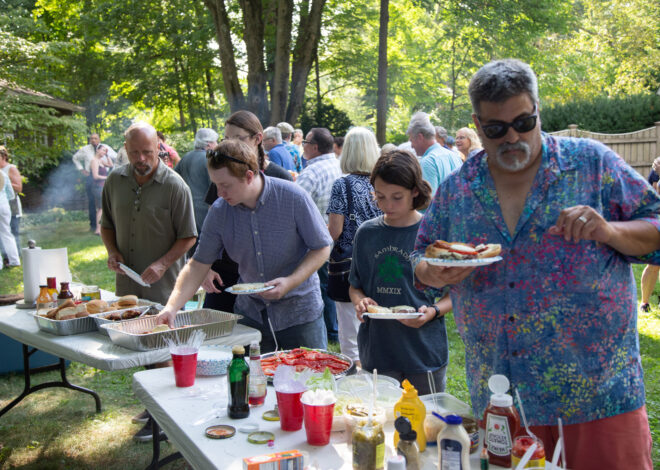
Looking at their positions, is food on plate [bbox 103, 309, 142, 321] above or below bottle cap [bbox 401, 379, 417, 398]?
below

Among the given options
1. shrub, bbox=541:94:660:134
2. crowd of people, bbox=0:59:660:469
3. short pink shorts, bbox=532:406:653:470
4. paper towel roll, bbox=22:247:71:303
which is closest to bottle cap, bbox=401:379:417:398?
crowd of people, bbox=0:59:660:469

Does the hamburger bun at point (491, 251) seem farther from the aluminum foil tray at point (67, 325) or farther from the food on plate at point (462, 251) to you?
the aluminum foil tray at point (67, 325)

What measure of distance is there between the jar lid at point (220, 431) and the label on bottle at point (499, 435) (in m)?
0.86

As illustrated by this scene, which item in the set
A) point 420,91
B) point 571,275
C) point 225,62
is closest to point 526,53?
point 420,91

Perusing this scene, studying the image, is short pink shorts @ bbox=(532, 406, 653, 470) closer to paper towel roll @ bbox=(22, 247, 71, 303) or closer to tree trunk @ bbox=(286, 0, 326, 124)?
paper towel roll @ bbox=(22, 247, 71, 303)

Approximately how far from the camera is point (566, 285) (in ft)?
5.78

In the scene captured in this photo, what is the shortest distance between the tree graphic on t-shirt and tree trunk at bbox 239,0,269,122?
405 inches

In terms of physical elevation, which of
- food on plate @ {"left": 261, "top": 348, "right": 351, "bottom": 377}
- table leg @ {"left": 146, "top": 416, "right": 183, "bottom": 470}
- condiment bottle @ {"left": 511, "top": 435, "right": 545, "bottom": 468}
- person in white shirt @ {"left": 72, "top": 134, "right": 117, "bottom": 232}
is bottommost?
table leg @ {"left": 146, "top": 416, "right": 183, "bottom": 470}

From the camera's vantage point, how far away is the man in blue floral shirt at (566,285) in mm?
1762

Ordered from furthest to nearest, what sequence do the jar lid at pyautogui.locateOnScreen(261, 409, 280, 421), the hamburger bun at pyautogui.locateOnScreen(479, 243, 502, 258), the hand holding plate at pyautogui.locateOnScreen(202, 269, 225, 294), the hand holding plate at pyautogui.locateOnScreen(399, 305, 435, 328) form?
the hand holding plate at pyautogui.locateOnScreen(202, 269, 225, 294) < the hand holding plate at pyautogui.locateOnScreen(399, 305, 435, 328) < the jar lid at pyautogui.locateOnScreen(261, 409, 280, 421) < the hamburger bun at pyautogui.locateOnScreen(479, 243, 502, 258)

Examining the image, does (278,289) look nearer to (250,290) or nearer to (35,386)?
(250,290)

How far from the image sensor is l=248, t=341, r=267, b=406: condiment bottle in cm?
223

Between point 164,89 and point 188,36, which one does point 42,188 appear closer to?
point 164,89

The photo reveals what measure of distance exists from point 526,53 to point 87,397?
14.7 metres
